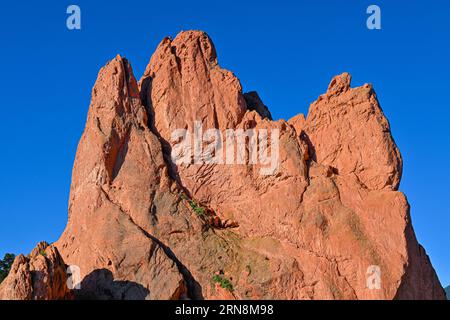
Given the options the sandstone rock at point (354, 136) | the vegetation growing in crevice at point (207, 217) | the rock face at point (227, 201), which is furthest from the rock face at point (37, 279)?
the sandstone rock at point (354, 136)

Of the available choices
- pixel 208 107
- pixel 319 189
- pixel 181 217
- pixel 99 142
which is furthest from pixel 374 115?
pixel 99 142

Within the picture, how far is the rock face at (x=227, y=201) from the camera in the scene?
148 feet

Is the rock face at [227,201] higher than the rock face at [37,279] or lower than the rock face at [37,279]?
higher

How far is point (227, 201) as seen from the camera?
165 ft

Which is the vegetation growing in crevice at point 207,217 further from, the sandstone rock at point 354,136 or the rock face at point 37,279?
the rock face at point 37,279

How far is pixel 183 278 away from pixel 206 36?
18661 millimetres

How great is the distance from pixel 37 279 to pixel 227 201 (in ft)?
49.1

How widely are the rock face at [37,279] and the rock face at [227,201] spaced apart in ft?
8.56

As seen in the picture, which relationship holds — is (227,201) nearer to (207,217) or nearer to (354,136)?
(207,217)

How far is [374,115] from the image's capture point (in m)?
51.2
